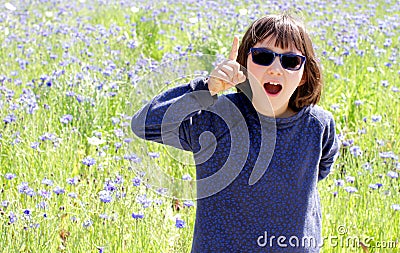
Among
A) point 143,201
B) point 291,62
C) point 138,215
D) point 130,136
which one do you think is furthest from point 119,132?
point 291,62

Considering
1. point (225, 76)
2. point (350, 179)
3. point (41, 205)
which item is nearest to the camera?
point (225, 76)

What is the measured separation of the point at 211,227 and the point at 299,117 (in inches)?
16.8

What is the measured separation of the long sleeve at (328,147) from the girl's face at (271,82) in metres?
0.19

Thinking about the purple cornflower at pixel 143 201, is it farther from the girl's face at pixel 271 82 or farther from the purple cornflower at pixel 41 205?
the girl's face at pixel 271 82

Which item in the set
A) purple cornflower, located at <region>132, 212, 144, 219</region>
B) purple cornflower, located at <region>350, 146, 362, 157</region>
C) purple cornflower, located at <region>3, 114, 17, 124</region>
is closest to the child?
purple cornflower, located at <region>132, 212, 144, 219</region>

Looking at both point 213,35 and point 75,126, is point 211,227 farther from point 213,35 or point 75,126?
point 213,35

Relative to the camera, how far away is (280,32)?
6.11 feet

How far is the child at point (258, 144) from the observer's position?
183 cm

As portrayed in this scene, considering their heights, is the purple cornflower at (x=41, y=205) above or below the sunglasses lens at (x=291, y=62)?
below

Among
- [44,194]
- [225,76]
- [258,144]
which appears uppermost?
[225,76]

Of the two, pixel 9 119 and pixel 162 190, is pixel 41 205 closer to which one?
pixel 162 190

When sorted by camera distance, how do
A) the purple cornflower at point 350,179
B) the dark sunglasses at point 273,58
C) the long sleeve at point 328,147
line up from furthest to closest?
the purple cornflower at point 350,179, the long sleeve at point 328,147, the dark sunglasses at point 273,58

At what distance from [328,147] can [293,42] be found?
0.39m

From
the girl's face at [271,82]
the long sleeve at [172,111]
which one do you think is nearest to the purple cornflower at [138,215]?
the long sleeve at [172,111]
